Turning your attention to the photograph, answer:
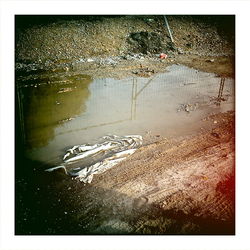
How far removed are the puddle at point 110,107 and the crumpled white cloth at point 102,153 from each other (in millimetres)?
232

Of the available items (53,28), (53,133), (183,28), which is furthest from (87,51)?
(53,133)

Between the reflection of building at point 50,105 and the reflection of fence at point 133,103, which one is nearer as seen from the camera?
the reflection of building at point 50,105

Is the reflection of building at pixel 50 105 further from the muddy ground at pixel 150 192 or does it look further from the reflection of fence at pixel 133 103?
the reflection of fence at pixel 133 103

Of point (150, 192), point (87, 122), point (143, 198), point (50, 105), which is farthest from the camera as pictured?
point (50, 105)

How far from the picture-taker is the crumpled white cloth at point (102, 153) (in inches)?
185

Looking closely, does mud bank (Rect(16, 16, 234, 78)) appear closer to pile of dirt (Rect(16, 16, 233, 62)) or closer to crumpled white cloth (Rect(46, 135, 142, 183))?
pile of dirt (Rect(16, 16, 233, 62))

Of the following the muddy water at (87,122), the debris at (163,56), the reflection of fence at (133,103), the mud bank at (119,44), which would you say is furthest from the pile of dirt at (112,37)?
the reflection of fence at (133,103)

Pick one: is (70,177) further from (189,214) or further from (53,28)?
(53,28)

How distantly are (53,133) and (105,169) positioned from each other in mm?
1769

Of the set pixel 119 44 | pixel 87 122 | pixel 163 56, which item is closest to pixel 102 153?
pixel 87 122

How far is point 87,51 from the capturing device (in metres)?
11.0

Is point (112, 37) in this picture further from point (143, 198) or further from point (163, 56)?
point (143, 198)

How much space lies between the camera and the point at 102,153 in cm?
520

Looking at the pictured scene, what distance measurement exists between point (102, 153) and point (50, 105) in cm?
260
